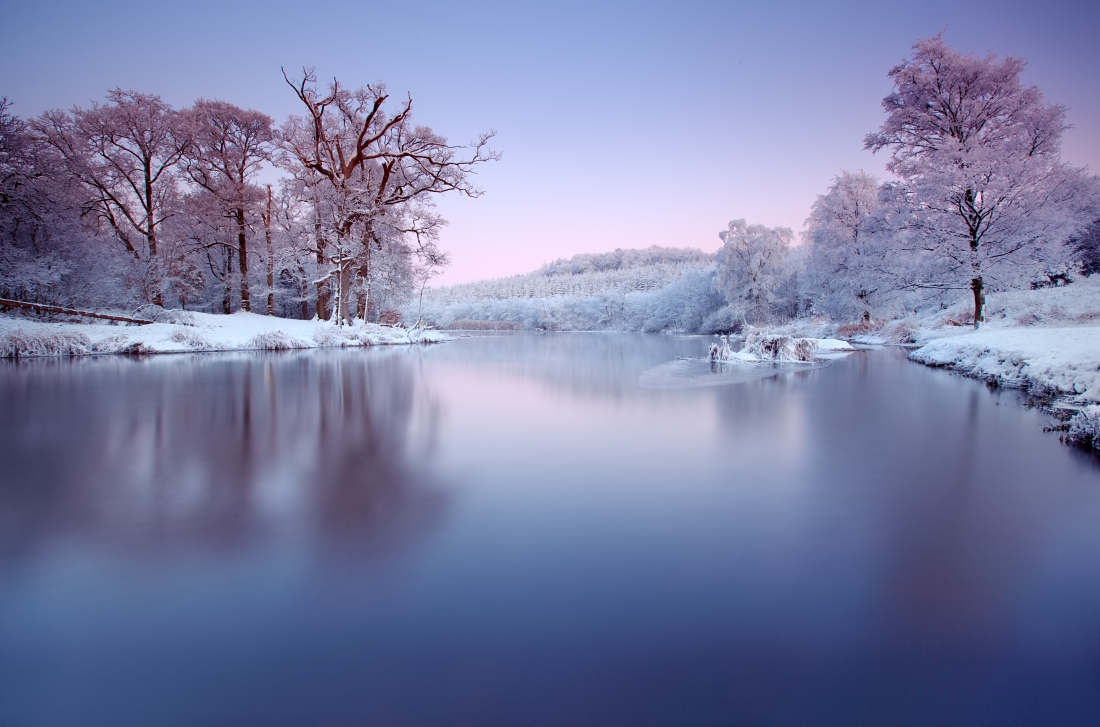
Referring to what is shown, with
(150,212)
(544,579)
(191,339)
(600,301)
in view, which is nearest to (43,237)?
(150,212)

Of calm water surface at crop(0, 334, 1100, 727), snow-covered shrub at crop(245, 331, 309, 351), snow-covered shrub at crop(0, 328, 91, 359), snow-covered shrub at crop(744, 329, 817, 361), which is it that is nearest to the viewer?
calm water surface at crop(0, 334, 1100, 727)

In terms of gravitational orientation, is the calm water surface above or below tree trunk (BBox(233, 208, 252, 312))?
below

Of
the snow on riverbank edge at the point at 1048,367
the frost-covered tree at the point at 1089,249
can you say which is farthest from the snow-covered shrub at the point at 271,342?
the frost-covered tree at the point at 1089,249

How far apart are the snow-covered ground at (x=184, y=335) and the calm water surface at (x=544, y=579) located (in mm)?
11433

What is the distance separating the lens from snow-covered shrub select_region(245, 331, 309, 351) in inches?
669

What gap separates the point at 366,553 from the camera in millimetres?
2518

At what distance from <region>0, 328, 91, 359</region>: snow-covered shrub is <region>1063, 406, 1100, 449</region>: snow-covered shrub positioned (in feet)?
63.2

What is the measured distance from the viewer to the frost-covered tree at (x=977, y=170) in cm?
1486

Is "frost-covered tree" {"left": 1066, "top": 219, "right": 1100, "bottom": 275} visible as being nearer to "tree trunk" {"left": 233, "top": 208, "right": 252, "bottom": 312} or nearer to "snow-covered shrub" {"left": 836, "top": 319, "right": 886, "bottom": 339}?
"snow-covered shrub" {"left": 836, "top": 319, "right": 886, "bottom": 339}

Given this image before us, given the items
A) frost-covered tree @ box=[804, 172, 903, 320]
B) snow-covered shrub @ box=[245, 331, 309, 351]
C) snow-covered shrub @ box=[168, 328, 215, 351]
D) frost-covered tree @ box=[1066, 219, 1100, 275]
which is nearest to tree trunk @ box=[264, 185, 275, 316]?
snow-covered shrub @ box=[245, 331, 309, 351]

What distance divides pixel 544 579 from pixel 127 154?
25345 mm

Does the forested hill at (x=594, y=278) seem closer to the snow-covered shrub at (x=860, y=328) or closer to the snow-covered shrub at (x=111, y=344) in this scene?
the snow-covered shrub at (x=860, y=328)

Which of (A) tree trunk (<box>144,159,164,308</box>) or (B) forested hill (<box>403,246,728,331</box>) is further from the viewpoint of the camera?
(B) forested hill (<box>403,246,728,331</box>)

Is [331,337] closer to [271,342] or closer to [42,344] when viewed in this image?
[271,342]
